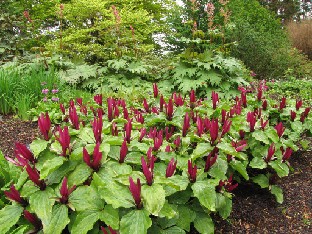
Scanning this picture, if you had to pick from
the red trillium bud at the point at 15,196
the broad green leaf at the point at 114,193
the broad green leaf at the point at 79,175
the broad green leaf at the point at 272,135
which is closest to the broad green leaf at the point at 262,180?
the broad green leaf at the point at 272,135

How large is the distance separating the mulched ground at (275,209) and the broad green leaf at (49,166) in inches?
50.1

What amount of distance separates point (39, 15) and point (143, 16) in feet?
13.2

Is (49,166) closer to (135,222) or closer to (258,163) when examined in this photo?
(135,222)

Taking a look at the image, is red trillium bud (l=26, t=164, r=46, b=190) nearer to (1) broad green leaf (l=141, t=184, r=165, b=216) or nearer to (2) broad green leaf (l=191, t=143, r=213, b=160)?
(1) broad green leaf (l=141, t=184, r=165, b=216)

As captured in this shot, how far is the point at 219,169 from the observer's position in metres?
2.21

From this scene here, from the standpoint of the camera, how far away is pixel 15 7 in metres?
9.55

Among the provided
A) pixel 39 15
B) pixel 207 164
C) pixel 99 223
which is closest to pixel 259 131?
pixel 207 164

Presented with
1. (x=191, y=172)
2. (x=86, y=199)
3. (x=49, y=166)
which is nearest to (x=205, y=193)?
(x=191, y=172)

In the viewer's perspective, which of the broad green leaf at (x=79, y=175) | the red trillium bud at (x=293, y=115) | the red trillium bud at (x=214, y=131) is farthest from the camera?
the red trillium bud at (x=293, y=115)

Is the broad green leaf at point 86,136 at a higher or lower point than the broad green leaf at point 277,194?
higher

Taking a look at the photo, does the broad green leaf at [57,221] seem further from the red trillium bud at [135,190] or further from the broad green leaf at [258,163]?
the broad green leaf at [258,163]

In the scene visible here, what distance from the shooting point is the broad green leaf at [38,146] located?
1943 mm

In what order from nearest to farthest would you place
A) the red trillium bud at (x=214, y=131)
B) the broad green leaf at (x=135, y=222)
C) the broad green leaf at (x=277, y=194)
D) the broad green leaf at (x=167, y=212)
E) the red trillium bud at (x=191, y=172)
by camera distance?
the broad green leaf at (x=135, y=222)
the broad green leaf at (x=167, y=212)
the red trillium bud at (x=191, y=172)
the red trillium bud at (x=214, y=131)
the broad green leaf at (x=277, y=194)

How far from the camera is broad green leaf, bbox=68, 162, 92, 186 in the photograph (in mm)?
1818
